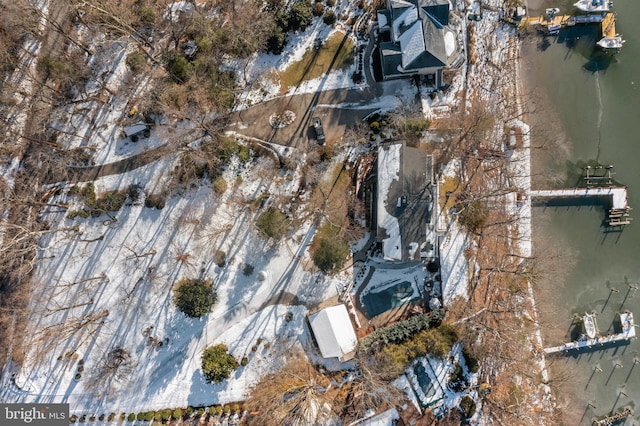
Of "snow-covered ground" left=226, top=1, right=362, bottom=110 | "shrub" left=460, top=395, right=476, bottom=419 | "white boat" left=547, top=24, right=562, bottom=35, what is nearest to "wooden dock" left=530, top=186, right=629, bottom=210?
"white boat" left=547, top=24, right=562, bottom=35

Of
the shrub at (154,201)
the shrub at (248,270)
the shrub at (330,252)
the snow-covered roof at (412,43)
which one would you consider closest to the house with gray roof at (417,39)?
the snow-covered roof at (412,43)

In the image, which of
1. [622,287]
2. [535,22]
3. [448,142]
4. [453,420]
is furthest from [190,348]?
[535,22]

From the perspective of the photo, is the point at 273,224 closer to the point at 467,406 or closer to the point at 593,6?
the point at 467,406

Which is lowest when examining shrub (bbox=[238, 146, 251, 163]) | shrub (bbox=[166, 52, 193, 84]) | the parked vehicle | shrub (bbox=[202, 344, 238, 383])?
shrub (bbox=[202, 344, 238, 383])

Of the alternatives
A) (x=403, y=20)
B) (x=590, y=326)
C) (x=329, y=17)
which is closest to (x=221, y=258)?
(x=329, y=17)

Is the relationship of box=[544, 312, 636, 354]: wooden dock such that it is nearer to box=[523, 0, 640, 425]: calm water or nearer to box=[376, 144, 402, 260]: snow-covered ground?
box=[523, 0, 640, 425]: calm water
